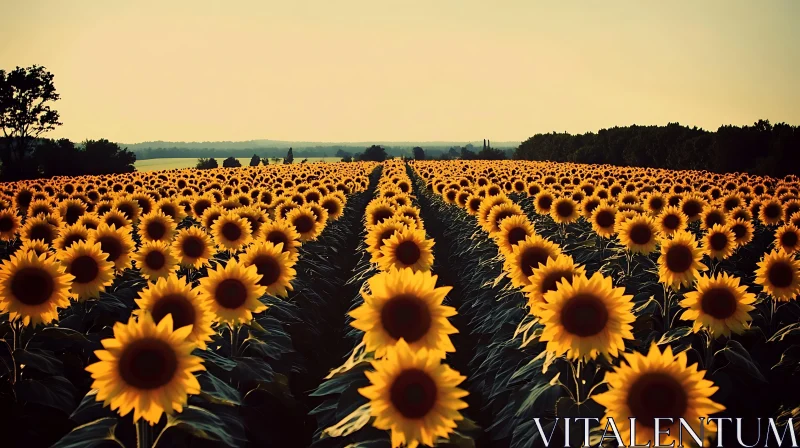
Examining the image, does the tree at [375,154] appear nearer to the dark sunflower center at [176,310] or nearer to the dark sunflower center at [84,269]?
the dark sunflower center at [84,269]

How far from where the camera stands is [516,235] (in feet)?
32.1

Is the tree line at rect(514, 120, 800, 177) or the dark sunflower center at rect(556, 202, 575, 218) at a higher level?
the tree line at rect(514, 120, 800, 177)

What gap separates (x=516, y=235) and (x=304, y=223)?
15.8 ft

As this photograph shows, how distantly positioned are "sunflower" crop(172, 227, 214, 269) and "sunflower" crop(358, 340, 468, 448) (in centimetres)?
650

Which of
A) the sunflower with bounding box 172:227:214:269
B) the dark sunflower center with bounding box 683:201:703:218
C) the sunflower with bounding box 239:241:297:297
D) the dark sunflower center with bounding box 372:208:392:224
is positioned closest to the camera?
the sunflower with bounding box 239:241:297:297

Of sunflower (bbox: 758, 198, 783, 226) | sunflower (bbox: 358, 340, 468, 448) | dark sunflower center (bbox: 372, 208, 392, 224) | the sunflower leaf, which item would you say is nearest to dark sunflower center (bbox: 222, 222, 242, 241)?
dark sunflower center (bbox: 372, 208, 392, 224)

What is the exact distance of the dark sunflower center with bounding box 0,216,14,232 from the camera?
43.9 ft

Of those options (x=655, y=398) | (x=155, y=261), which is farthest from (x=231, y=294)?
(x=655, y=398)

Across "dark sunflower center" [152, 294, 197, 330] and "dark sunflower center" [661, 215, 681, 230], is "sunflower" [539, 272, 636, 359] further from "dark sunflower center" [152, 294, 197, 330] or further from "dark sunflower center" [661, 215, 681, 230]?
"dark sunflower center" [661, 215, 681, 230]

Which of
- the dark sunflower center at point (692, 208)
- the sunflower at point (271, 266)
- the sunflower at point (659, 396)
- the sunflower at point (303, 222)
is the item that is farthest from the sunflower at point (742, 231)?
the sunflower at point (659, 396)

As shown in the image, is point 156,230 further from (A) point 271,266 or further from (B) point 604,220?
(B) point 604,220

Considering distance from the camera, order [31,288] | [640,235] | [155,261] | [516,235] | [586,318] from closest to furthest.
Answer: [586,318], [31,288], [155,261], [516,235], [640,235]

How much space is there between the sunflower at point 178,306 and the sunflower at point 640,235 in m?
7.61

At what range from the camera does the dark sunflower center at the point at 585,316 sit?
4.98m
